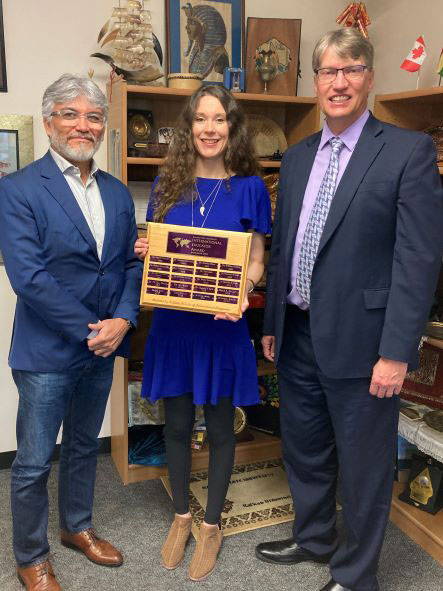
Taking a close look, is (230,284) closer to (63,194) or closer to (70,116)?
(63,194)

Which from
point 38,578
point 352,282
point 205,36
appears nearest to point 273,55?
point 205,36

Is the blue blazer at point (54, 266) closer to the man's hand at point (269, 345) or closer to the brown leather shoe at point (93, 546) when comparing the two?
the man's hand at point (269, 345)

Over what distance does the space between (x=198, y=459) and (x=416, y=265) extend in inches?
62.4

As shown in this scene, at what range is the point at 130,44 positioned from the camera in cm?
229

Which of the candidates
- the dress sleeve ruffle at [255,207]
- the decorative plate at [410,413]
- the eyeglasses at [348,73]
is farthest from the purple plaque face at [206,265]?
the decorative plate at [410,413]

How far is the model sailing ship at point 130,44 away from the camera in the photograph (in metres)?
2.27

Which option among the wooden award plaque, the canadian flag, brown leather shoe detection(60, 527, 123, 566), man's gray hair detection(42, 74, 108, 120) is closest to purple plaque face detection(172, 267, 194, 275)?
the wooden award plaque

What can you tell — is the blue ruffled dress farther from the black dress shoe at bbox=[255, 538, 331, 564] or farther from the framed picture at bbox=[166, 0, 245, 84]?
the framed picture at bbox=[166, 0, 245, 84]

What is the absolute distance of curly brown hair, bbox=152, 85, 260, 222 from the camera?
6.11 feet

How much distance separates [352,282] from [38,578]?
138 cm

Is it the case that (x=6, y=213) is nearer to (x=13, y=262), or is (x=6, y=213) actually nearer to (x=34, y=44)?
(x=13, y=262)

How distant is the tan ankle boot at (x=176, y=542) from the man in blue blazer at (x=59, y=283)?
394 millimetres

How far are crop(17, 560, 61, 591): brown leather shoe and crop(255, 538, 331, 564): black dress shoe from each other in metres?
0.73

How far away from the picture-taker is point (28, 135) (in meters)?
2.40
